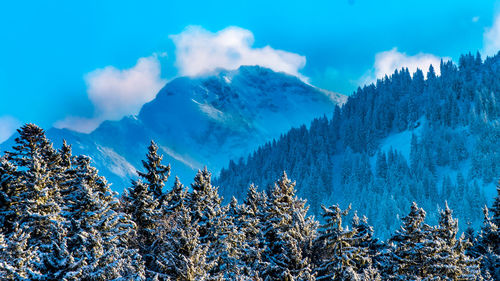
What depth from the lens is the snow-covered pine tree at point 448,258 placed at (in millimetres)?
34094

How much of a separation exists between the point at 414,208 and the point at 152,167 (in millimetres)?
22938

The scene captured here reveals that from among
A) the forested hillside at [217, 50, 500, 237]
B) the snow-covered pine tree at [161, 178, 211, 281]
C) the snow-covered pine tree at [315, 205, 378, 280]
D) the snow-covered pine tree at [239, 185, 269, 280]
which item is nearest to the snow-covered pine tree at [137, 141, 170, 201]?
the snow-covered pine tree at [239, 185, 269, 280]

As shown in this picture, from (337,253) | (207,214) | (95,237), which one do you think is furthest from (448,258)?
(95,237)

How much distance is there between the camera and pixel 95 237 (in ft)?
90.3

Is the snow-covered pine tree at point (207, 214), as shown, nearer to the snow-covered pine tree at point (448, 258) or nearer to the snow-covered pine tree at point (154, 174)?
the snow-covered pine tree at point (154, 174)

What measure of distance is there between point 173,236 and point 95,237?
4.64 m

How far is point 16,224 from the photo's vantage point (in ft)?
89.6

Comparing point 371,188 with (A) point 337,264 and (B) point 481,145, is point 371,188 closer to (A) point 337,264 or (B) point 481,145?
(B) point 481,145

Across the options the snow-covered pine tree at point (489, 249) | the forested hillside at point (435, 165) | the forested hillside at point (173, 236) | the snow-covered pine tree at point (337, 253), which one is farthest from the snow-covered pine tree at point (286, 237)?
the forested hillside at point (435, 165)

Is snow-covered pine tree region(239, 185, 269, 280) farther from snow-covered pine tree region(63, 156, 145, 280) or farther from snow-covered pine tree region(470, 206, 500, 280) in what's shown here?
snow-covered pine tree region(470, 206, 500, 280)

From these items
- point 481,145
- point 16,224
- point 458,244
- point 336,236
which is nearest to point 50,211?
point 16,224

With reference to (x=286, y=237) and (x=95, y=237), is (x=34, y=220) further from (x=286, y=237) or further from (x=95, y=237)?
(x=286, y=237)

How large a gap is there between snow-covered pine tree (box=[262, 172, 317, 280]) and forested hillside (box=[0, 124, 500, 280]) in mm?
85

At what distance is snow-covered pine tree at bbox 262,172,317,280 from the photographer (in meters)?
29.2
